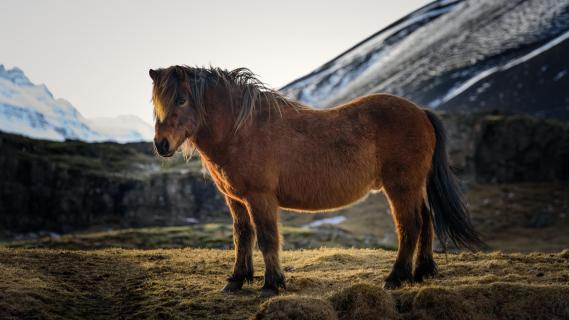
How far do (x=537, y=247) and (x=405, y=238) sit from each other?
39.9 metres

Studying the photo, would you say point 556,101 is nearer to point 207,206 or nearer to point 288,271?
point 207,206

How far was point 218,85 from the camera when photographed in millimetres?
9094

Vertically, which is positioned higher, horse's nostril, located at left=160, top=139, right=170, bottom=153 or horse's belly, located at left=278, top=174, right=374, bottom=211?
horse's nostril, located at left=160, top=139, right=170, bottom=153

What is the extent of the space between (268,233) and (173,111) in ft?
8.74

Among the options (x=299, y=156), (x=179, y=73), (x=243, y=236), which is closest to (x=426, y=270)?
(x=299, y=156)

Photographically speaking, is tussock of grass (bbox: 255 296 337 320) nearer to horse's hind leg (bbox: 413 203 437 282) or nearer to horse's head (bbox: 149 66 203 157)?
horse's hind leg (bbox: 413 203 437 282)

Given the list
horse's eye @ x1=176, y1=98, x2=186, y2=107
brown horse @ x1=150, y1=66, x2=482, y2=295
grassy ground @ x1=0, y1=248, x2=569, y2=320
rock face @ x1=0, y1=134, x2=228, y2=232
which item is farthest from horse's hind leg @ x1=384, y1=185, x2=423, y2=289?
rock face @ x1=0, y1=134, x2=228, y2=232

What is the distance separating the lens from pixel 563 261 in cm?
1030

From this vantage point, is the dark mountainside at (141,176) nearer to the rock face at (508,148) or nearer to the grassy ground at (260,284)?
the rock face at (508,148)

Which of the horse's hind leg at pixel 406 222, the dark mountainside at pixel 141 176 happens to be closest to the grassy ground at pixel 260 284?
the horse's hind leg at pixel 406 222

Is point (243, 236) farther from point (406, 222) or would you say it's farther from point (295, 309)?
point (406, 222)

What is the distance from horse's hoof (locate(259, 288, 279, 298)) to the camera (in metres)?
8.36

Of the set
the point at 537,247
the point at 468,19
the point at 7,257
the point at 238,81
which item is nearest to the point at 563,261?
the point at 238,81

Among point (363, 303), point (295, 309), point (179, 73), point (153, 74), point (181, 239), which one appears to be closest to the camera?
point (295, 309)
